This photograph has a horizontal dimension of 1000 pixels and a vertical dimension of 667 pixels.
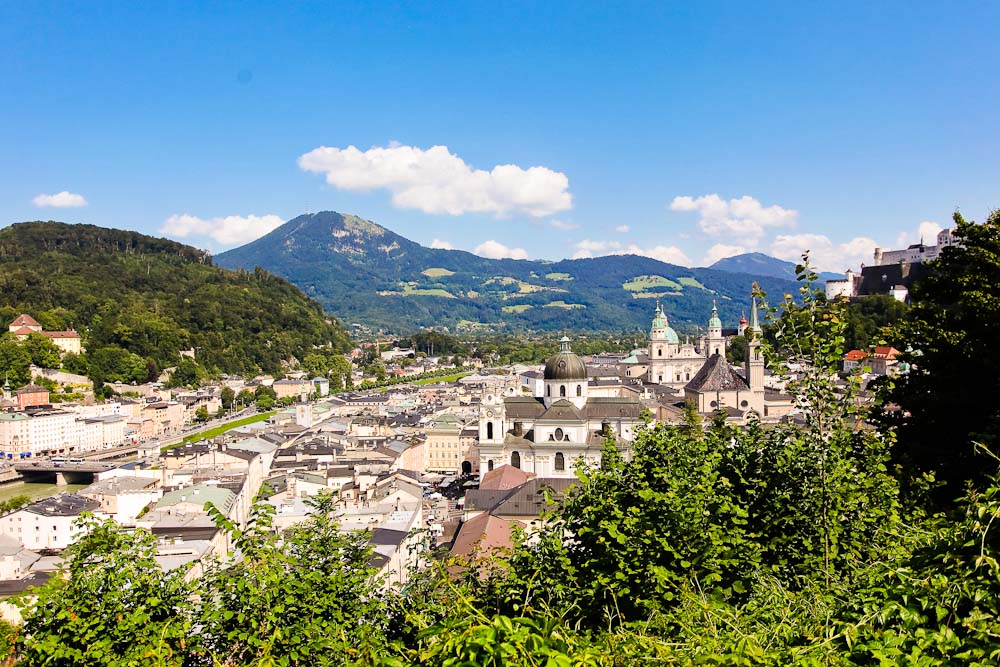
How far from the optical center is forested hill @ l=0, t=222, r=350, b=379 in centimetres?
7375

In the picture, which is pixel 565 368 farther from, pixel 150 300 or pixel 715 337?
pixel 150 300

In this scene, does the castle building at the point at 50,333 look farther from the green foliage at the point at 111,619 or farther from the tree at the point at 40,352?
the green foliage at the point at 111,619

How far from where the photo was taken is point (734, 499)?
19.0ft

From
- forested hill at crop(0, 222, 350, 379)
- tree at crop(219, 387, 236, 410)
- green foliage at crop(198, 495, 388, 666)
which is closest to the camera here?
green foliage at crop(198, 495, 388, 666)

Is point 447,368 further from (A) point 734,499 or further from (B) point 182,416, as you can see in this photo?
(A) point 734,499

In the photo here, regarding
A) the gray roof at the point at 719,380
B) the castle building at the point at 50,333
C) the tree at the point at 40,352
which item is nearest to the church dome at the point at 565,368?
the gray roof at the point at 719,380

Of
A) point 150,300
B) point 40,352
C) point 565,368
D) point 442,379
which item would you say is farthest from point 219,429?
point 442,379

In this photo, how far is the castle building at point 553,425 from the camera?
27.2 meters

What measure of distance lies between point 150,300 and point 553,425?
74.1 m

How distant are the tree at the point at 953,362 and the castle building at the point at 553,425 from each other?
50.3ft

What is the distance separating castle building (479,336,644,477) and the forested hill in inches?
2135

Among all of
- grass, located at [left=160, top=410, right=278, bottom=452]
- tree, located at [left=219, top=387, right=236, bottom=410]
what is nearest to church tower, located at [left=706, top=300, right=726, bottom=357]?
grass, located at [left=160, top=410, right=278, bottom=452]

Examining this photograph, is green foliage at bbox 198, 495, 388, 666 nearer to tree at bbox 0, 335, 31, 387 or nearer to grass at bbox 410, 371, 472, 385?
tree at bbox 0, 335, 31, 387

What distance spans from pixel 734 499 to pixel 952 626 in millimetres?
2932
